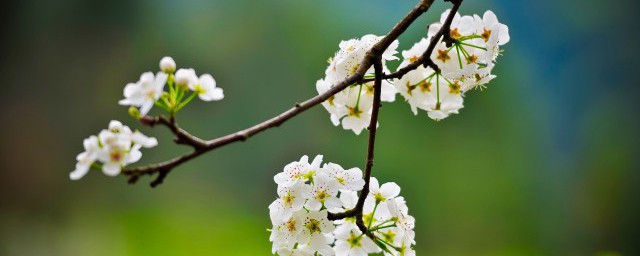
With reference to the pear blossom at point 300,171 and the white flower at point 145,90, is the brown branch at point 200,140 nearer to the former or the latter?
the white flower at point 145,90

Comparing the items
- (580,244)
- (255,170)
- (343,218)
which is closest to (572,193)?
(580,244)

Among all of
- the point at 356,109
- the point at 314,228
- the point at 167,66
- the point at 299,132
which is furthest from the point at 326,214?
the point at 299,132

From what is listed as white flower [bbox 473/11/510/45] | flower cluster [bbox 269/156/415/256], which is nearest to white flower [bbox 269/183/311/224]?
flower cluster [bbox 269/156/415/256]

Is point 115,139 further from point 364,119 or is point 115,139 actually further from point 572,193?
point 572,193

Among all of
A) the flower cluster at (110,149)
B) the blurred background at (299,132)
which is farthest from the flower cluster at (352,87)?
the blurred background at (299,132)

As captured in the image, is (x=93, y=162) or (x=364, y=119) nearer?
(x=93, y=162)

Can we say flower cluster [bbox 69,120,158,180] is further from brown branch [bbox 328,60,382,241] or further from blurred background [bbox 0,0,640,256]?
blurred background [bbox 0,0,640,256]

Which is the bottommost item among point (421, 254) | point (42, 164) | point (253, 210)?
point (421, 254)
